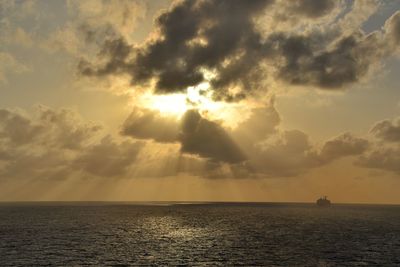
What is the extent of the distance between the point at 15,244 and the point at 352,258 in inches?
2966

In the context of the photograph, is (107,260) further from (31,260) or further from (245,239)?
(245,239)

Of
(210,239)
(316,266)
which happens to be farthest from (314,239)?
(316,266)

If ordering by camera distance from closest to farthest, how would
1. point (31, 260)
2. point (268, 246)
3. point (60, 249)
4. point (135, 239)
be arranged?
point (31, 260), point (60, 249), point (268, 246), point (135, 239)

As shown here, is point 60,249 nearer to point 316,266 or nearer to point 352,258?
point 316,266

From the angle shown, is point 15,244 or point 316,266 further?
point 15,244

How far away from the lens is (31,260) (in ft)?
238

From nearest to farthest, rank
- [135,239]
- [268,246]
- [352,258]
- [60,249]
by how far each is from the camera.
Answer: [352,258] → [60,249] → [268,246] → [135,239]

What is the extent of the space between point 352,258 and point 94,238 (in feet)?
214

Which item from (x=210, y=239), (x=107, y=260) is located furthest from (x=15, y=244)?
(x=210, y=239)

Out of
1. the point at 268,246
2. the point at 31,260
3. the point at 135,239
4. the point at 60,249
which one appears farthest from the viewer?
the point at 135,239

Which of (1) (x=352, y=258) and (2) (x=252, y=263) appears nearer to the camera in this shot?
(2) (x=252, y=263)

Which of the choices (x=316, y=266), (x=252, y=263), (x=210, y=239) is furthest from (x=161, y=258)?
(x=210, y=239)

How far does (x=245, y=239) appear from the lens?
109812 millimetres

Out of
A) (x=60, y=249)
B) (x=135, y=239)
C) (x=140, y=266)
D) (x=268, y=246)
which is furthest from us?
(x=135, y=239)
